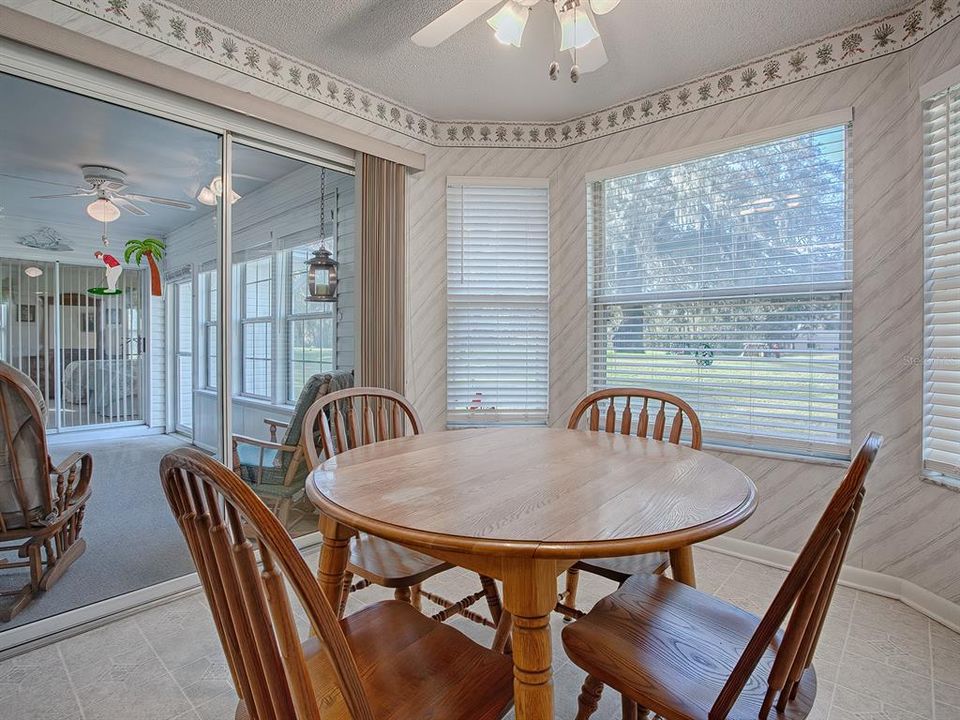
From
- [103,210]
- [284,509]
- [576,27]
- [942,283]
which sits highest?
[576,27]

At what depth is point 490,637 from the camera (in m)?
2.04

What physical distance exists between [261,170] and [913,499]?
3.57m

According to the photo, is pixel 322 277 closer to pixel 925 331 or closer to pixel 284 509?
pixel 284 509

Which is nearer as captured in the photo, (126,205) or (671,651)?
(671,651)

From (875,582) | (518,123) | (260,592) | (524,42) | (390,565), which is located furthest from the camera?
(518,123)

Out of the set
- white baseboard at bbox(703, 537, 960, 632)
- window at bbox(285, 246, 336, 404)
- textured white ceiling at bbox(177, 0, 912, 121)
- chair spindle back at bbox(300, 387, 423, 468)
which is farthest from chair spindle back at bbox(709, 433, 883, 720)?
window at bbox(285, 246, 336, 404)

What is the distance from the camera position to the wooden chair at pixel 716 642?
0.81 meters

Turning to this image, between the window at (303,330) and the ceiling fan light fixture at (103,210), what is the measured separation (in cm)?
86

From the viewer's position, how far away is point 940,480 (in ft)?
7.15

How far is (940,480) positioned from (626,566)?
1.69 meters

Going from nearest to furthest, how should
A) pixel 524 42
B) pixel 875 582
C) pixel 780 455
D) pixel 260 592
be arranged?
pixel 260 592, pixel 875 582, pixel 524 42, pixel 780 455

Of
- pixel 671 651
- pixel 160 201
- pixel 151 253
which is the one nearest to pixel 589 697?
pixel 671 651

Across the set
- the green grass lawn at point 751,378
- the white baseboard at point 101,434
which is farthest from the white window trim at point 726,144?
the white baseboard at point 101,434

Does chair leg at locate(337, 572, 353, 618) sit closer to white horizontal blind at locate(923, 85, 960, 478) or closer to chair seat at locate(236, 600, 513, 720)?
chair seat at locate(236, 600, 513, 720)
